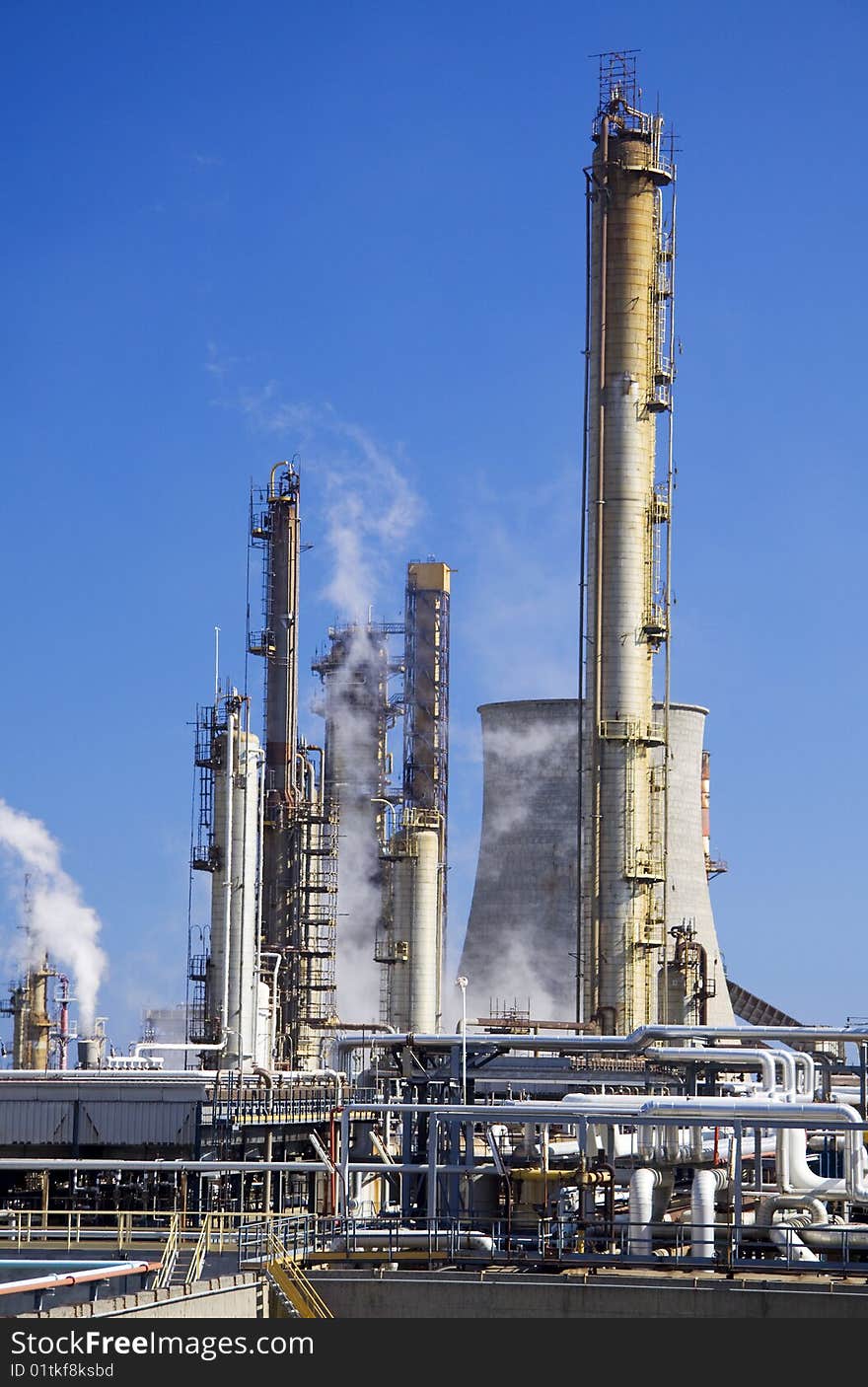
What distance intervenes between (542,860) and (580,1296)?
3250 cm

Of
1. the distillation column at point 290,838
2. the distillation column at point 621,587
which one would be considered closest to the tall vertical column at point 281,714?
the distillation column at point 290,838

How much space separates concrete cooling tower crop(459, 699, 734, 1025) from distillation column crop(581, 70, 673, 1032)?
3011 millimetres

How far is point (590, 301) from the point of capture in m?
52.8

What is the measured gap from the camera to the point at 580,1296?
24.0 m

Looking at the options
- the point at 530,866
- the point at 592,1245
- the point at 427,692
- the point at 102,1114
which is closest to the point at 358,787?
the point at 427,692

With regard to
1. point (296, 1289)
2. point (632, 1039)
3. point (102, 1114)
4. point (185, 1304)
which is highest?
point (632, 1039)

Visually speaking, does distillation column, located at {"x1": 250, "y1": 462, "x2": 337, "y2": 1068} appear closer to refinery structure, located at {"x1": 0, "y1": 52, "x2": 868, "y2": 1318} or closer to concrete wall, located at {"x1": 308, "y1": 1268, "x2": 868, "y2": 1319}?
refinery structure, located at {"x1": 0, "y1": 52, "x2": 868, "y2": 1318}

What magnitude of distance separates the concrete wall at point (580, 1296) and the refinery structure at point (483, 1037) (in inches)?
1.4

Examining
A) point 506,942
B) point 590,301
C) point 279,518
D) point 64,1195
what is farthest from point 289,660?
point 64,1195

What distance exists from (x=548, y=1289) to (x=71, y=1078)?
20861mm

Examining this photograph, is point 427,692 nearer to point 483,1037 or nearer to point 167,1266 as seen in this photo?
point 483,1037

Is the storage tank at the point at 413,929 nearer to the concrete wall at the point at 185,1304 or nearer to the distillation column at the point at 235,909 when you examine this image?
the distillation column at the point at 235,909

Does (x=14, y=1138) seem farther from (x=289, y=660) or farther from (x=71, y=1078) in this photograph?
(x=289, y=660)

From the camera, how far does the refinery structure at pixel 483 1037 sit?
1001 inches
